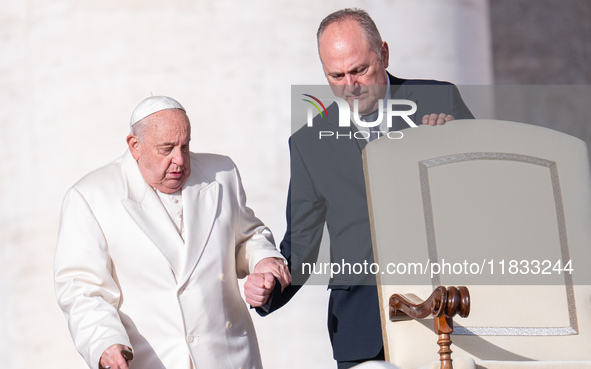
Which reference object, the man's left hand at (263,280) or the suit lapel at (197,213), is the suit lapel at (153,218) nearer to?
the suit lapel at (197,213)

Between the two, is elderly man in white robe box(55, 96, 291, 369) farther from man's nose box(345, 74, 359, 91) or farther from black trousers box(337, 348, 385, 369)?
man's nose box(345, 74, 359, 91)

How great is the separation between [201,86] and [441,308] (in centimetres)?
267

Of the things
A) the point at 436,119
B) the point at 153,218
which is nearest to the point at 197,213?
the point at 153,218

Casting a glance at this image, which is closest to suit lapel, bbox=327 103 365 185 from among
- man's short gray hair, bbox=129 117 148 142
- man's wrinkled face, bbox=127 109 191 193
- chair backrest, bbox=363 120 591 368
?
chair backrest, bbox=363 120 591 368

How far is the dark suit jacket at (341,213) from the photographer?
115 inches

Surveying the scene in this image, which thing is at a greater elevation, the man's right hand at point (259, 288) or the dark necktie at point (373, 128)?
the dark necktie at point (373, 128)

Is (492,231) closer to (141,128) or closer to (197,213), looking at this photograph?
(197,213)

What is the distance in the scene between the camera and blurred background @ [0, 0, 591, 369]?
4621mm

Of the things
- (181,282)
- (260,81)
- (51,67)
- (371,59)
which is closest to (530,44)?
(260,81)

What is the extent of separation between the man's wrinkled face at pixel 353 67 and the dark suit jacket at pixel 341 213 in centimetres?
9

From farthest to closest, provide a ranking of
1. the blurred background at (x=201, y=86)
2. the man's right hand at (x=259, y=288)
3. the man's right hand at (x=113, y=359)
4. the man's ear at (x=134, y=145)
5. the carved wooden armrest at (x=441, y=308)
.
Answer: the blurred background at (x=201, y=86) → the man's ear at (x=134, y=145) → the man's right hand at (x=259, y=288) → the man's right hand at (x=113, y=359) → the carved wooden armrest at (x=441, y=308)

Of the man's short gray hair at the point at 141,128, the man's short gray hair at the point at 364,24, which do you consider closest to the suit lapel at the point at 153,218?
the man's short gray hair at the point at 141,128

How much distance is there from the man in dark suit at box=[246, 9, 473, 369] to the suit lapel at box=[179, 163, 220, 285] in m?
0.27

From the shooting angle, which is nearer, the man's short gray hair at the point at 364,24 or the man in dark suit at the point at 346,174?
the man in dark suit at the point at 346,174
